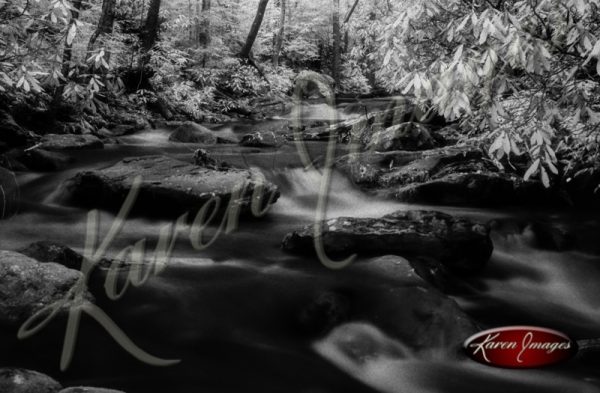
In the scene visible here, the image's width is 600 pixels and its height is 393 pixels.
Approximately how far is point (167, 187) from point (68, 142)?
4429 mm

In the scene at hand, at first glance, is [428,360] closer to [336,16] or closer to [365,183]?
[365,183]

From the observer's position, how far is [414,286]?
4852 mm

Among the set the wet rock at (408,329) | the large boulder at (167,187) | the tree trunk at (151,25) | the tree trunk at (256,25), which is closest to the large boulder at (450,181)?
the large boulder at (167,187)

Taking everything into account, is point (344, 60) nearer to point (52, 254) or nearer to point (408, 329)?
point (52, 254)

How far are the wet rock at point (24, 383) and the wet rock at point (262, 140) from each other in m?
10.0

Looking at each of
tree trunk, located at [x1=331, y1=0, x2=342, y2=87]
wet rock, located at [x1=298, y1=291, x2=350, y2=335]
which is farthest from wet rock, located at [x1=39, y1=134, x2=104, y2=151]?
tree trunk, located at [x1=331, y1=0, x2=342, y2=87]

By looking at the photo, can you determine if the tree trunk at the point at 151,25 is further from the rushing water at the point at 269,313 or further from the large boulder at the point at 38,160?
the rushing water at the point at 269,313

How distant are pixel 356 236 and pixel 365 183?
132 inches

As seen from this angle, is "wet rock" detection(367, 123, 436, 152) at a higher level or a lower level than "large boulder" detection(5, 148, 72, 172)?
higher

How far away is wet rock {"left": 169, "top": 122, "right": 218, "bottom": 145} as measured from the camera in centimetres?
1306

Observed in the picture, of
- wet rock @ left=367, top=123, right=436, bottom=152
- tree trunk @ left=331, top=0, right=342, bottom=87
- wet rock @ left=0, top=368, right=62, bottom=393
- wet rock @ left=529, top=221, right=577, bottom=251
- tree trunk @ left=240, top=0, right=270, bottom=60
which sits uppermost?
tree trunk @ left=331, top=0, right=342, bottom=87

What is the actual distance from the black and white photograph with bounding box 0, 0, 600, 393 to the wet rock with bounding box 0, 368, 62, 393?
0.04 feet

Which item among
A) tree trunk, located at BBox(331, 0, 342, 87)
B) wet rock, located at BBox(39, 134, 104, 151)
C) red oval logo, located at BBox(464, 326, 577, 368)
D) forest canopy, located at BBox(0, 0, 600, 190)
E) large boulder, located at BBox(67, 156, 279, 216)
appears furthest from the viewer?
tree trunk, located at BBox(331, 0, 342, 87)

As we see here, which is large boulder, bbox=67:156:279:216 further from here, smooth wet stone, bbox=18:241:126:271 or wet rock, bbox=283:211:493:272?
smooth wet stone, bbox=18:241:126:271
